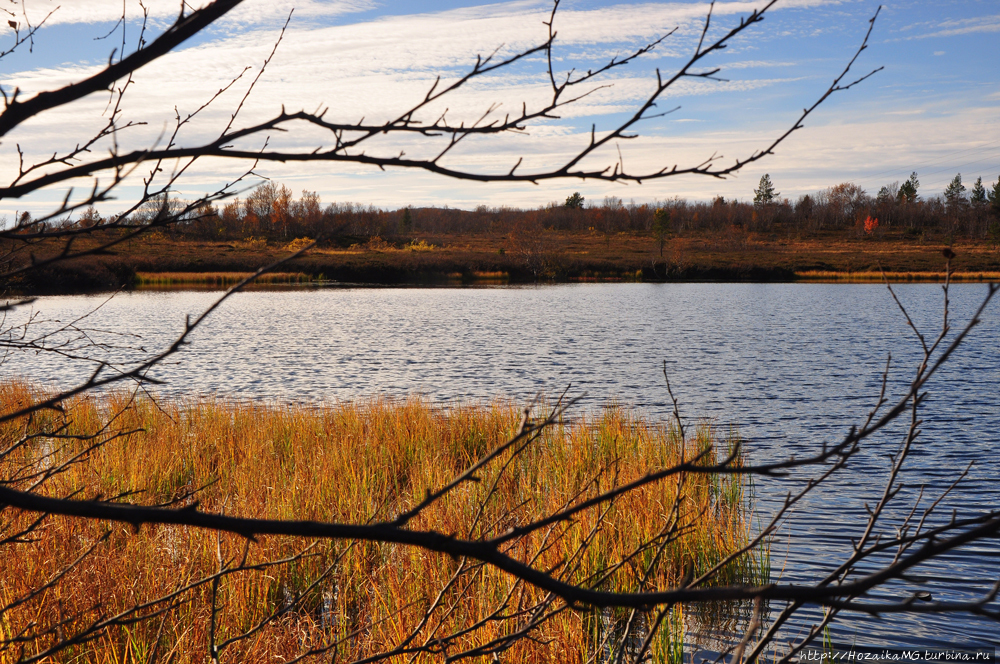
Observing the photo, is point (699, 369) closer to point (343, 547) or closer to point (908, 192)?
point (343, 547)

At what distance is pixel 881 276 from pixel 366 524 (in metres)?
83.3

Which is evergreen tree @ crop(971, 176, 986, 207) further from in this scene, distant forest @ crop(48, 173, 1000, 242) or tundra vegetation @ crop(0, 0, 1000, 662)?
tundra vegetation @ crop(0, 0, 1000, 662)

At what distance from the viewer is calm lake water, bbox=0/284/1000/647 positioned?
764 centimetres

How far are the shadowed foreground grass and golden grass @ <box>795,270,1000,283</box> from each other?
70417 millimetres

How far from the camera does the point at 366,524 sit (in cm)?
227

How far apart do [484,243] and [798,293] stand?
211ft

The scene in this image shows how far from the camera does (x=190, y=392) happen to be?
1667 cm

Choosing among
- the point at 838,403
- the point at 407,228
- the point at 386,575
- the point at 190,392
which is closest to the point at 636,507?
the point at 386,575

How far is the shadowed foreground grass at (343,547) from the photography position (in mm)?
3938

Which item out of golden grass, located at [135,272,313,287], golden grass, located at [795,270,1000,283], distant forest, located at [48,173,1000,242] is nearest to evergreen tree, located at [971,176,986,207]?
distant forest, located at [48,173,1000,242]

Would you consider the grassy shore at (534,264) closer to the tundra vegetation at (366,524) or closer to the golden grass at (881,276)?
the golden grass at (881,276)

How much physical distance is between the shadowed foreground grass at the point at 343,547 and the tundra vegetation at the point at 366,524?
29mm

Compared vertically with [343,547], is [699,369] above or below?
below

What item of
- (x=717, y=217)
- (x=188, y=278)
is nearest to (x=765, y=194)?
(x=717, y=217)
